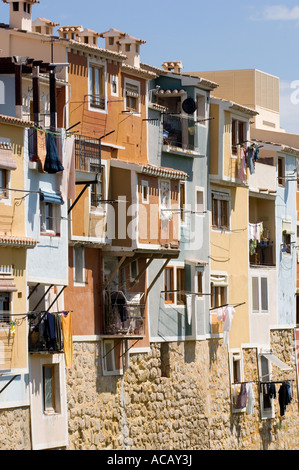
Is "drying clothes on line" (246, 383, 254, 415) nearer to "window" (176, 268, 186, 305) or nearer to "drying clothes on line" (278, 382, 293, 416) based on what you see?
"drying clothes on line" (278, 382, 293, 416)

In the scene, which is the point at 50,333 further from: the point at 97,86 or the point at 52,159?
the point at 97,86

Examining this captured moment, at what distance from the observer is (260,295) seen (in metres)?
69.1

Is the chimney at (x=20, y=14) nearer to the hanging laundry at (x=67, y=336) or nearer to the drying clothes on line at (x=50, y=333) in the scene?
the hanging laundry at (x=67, y=336)

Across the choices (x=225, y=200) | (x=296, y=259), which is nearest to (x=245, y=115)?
(x=225, y=200)

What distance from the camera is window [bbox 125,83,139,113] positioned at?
57.7 metres

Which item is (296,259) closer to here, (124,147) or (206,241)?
(206,241)

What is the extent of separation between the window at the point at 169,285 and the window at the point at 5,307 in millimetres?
12739

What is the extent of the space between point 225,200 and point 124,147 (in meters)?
9.70

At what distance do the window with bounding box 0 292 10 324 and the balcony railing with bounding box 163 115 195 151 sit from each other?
549 inches

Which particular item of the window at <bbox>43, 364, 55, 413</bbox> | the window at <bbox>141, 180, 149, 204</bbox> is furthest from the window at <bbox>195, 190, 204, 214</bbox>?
the window at <bbox>43, 364, 55, 413</bbox>

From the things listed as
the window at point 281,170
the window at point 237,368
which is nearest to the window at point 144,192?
the window at point 237,368

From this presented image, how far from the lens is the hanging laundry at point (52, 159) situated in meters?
50.4
